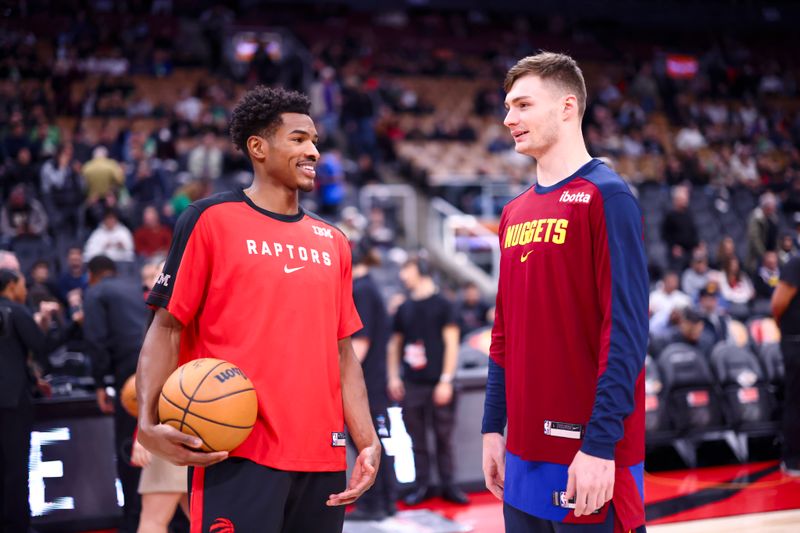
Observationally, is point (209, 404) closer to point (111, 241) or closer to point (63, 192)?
point (111, 241)

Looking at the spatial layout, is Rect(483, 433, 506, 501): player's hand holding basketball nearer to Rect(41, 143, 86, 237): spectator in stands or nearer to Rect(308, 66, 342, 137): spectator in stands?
Rect(41, 143, 86, 237): spectator in stands

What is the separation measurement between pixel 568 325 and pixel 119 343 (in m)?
4.11

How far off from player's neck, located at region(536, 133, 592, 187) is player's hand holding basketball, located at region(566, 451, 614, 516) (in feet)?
2.76

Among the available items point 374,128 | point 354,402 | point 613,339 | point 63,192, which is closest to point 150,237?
point 63,192

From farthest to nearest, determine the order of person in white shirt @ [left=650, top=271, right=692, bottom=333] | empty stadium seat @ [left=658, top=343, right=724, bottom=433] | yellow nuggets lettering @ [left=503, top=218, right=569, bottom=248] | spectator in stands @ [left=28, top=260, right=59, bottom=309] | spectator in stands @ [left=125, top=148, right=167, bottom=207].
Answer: spectator in stands @ [left=125, top=148, right=167, bottom=207] < person in white shirt @ [left=650, top=271, right=692, bottom=333] < spectator in stands @ [left=28, top=260, right=59, bottom=309] < empty stadium seat @ [left=658, top=343, right=724, bottom=433] < yellow nuggets lettering @ [left=503, top=218, right=569, bottom=248]

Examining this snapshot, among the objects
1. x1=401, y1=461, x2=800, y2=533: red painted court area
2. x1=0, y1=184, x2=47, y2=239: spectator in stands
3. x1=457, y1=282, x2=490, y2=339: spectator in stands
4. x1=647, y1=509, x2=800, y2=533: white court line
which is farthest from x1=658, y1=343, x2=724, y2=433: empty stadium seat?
x1=0, y1=184, x2=47, y2=239: spectator in stands

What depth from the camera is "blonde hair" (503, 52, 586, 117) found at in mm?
2807

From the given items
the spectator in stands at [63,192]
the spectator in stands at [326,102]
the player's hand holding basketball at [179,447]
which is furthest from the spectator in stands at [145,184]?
the player's hand holding basketball at [179,447]

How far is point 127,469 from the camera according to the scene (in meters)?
6.26

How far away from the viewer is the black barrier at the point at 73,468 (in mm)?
6414

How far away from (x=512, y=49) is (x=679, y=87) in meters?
4.31

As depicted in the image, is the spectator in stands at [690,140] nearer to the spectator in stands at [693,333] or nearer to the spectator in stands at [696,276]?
the spectator in stands at [696,276]

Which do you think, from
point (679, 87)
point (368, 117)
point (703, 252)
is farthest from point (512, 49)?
point (703, 252)

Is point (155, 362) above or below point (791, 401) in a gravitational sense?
above
